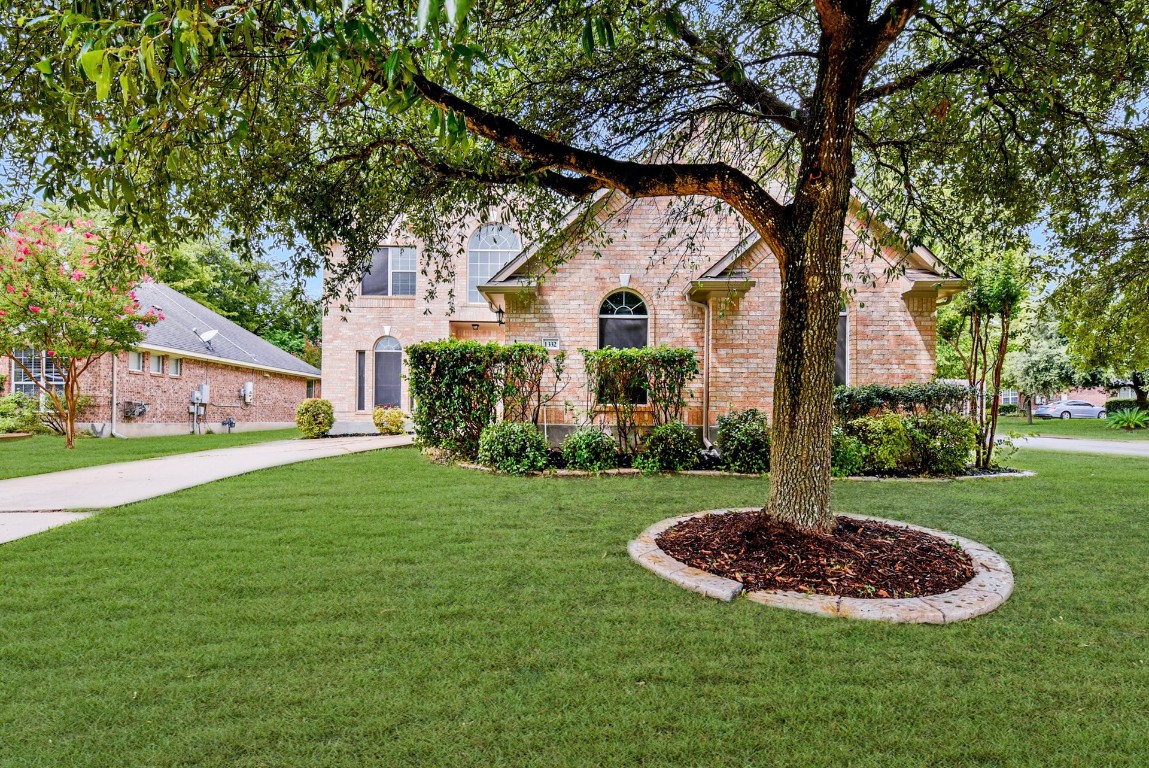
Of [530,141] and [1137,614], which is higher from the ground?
[530,141]

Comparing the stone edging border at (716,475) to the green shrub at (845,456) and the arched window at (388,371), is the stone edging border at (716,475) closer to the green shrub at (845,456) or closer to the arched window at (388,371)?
the green shrub at (845,456)

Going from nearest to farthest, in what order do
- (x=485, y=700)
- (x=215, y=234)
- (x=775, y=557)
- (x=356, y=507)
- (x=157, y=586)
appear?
(x=485, y=700)
(x=157, y=586)
(x=775, y=557)
(x=215, y=234)
(x=356, y=507)

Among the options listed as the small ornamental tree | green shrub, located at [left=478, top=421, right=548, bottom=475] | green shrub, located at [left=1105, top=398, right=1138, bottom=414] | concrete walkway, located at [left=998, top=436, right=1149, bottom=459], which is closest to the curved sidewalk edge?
green shrub, located at [left=478, top=421, right=548, bottom=475]

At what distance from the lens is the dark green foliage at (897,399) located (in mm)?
9531

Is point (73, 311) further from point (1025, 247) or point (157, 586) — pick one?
point (1025, 247)

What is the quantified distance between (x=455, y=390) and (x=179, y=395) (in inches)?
632

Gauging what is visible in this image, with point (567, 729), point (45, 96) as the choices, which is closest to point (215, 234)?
point (45, 96)

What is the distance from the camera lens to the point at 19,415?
621 inches

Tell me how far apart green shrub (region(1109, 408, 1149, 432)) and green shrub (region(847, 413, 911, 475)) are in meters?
24.9

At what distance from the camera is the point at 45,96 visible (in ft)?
11.2

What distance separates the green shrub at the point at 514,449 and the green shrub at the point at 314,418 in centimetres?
994

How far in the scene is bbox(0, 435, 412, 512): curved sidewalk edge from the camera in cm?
659

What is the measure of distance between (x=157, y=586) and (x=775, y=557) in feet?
15.1

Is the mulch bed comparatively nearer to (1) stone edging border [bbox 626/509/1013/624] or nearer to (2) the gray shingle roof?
(1) stone edging border [bbox 626/509/1013/624]
